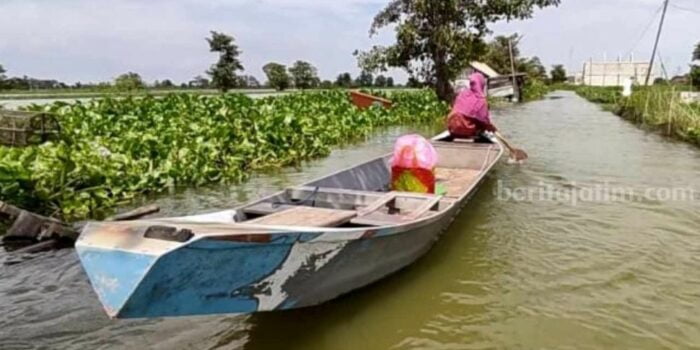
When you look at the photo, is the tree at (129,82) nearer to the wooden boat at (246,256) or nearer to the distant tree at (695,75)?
the wooden boat at (246,256)

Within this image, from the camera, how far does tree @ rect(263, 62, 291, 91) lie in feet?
110

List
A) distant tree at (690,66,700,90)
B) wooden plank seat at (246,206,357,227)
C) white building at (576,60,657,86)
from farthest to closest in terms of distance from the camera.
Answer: white building at (576,60,657,86) < distant tree at (690,66,700,90) < wooden plank seat at (246,206,357,227)

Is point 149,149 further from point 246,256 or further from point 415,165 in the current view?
point 246,256

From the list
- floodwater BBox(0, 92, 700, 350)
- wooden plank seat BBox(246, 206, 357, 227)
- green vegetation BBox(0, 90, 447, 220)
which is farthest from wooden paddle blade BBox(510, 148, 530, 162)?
wooden plank seat BBox(246, 206, 357, 227)

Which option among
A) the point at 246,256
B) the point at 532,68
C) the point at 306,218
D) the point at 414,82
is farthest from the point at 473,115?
the point at 532,68

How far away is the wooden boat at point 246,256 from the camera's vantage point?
2.28 m

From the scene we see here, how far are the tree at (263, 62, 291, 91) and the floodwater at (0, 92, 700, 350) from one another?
27.5m

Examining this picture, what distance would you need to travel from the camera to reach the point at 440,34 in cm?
2077

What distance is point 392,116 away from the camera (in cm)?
1820

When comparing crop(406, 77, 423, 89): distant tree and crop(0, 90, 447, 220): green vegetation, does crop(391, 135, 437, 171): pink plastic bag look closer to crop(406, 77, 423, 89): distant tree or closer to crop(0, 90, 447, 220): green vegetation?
crop(0, 90, 447, 220): green vegetation

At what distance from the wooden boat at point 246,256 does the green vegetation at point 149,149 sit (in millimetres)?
2926

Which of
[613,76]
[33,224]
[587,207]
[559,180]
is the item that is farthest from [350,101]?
[613,76]

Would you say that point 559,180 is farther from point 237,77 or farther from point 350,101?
point 237,77

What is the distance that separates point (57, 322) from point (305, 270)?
5.52ft
